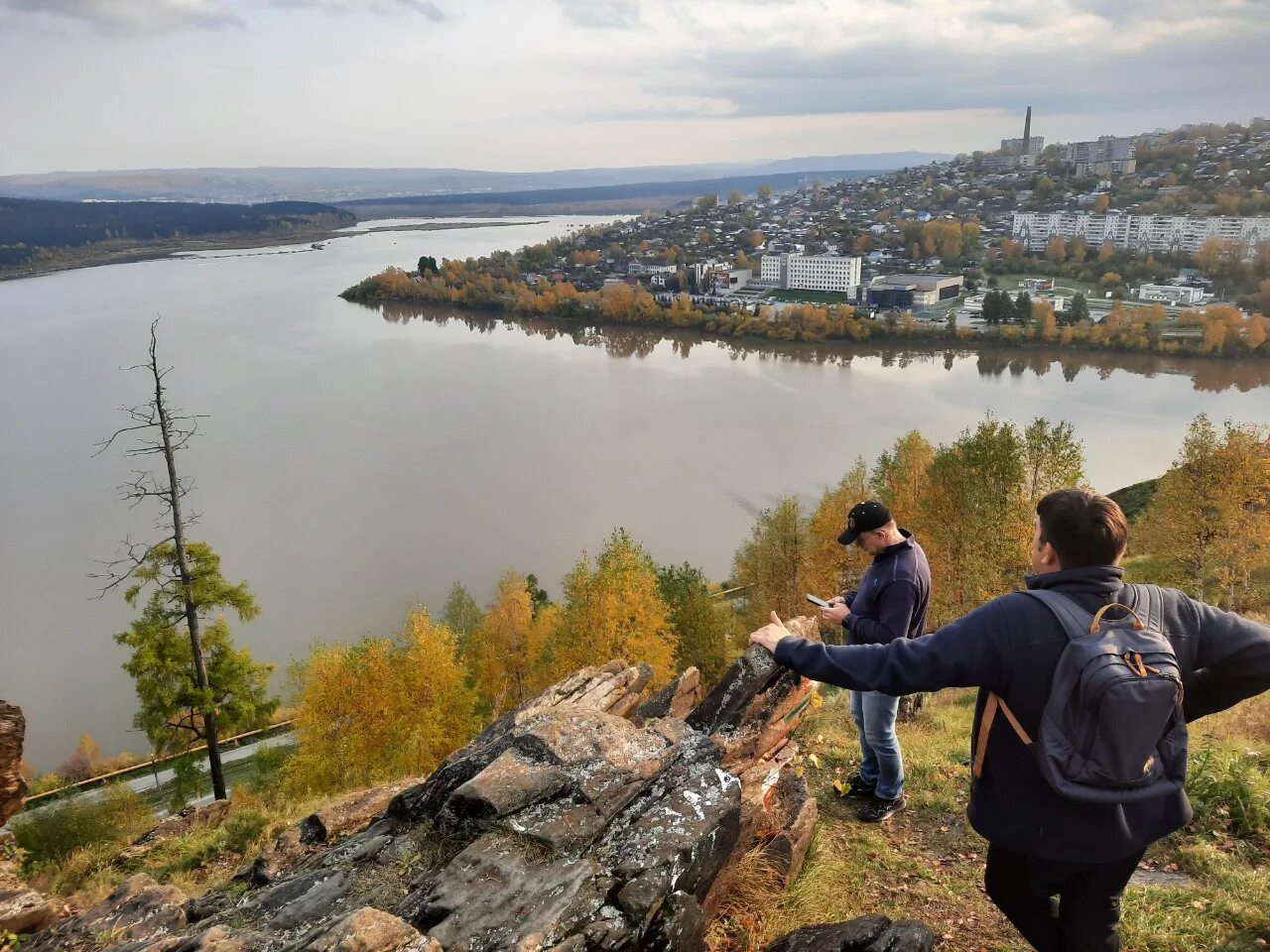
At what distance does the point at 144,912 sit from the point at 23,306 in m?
90.1

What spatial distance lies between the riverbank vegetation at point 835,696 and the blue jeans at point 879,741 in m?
0.24

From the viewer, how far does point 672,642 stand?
16.4 m

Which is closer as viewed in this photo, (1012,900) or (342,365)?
(1012,900)

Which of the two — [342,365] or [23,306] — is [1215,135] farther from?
[23,306]

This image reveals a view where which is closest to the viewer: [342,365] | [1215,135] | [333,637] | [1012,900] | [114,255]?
[1012,900]

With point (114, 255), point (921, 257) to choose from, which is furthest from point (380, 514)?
point (114, 255)

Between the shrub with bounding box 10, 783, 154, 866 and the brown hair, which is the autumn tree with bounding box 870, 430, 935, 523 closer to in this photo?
the shrub with bounding box 10, 783, 154, 866

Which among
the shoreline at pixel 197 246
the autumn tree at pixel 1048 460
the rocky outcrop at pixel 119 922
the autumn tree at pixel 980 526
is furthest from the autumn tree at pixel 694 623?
the shoreline at pixel 197 246

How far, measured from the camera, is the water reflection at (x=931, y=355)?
45125 millimetres

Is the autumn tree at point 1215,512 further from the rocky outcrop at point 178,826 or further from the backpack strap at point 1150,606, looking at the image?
the rocky outcrop at point 178,826

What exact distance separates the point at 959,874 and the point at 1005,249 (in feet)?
318

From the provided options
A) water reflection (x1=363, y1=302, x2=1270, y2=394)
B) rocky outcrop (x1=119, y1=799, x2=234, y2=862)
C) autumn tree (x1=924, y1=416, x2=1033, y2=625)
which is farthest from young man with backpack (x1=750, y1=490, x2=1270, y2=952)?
water reflection (x1=363, y1=302, x2=1270, y2=394)

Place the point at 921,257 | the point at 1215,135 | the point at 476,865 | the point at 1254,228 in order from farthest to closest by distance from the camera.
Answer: the point at 1215,135 → the point at 921,257 → the point at 1254,228 → the point at 476,865

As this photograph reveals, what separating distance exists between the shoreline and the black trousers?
128 m
